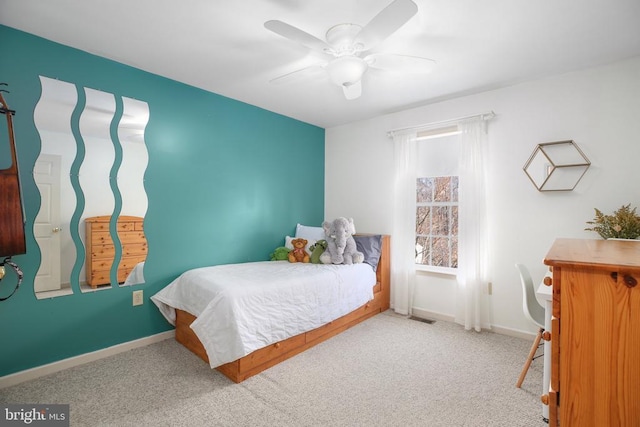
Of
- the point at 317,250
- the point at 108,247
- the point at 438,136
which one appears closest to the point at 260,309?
the point at 317,250

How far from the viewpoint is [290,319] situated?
2.42 metres

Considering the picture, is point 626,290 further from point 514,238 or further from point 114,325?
point 114,325

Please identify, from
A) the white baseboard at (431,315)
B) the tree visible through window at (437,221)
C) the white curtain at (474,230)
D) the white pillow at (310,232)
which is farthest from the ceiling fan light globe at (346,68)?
the white baseboard at (431,315)

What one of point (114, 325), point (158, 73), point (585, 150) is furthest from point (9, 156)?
point (585, 150)

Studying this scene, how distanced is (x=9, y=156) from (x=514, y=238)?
4.08 meters

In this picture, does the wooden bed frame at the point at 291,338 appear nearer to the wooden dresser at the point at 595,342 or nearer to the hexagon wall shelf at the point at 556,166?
the hexagon wall shelf at the point at 556,166

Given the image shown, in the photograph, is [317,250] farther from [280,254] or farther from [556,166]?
[556,166]

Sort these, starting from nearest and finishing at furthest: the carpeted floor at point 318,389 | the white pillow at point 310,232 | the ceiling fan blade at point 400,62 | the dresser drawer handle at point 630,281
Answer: the dresser drawer handle at point 630,281
the carpeted floor at point 318,389
the ceiling fan blade at point 400,62
the white pillow at point 310,232

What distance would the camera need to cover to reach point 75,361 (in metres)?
2.30

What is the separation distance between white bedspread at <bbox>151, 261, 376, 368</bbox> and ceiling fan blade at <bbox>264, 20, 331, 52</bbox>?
168 centimetres

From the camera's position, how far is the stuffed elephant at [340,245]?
3186 millimetres

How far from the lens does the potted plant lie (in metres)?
2.17

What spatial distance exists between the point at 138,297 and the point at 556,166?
12.5ft

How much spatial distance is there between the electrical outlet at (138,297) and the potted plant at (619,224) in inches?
147
